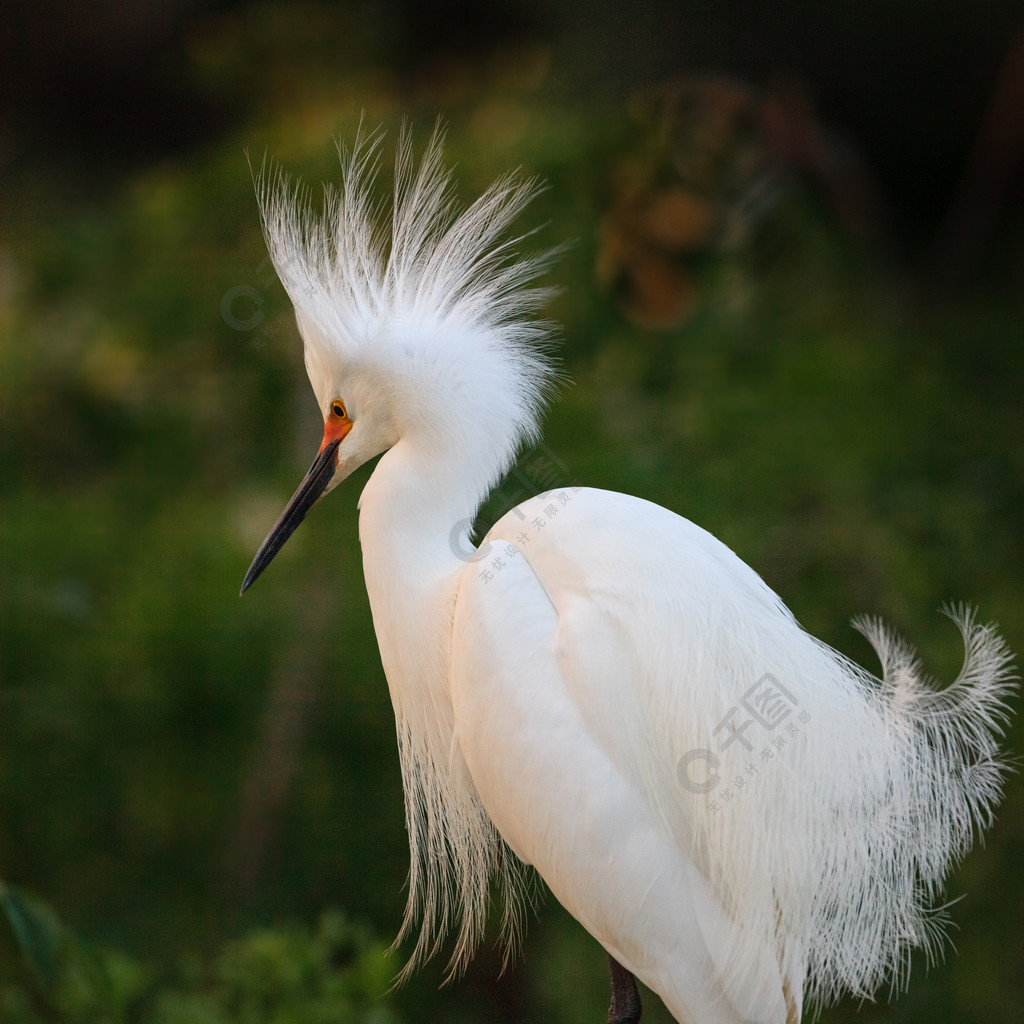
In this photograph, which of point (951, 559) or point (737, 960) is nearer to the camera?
point (737, 960)

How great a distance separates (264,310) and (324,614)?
4.86ft

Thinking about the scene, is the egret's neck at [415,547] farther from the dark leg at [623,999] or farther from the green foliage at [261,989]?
the green foliage at [261,989]

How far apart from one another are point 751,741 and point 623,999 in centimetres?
36

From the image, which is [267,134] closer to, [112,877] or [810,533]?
[810,533]

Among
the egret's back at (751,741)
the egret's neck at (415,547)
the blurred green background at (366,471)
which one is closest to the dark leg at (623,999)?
the egret's back at (751,741)

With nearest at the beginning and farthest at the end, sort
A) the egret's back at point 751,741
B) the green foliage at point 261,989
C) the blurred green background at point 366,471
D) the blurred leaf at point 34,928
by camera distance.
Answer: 1. the egret's back at point 751,741
2. the blurred leaf at point 34,928
3. the green foliage at point 261,989
4. the blurred green background at point 366,471

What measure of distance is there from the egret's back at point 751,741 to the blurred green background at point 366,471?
51.1 inches

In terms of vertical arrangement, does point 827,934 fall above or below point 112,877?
above

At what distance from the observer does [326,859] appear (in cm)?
Result: 283

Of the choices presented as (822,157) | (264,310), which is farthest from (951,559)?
(264,310)

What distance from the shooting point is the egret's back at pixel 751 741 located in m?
1.09

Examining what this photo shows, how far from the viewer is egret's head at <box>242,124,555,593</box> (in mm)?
1173

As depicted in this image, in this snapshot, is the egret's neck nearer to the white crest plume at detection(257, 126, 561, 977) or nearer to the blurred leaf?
the white crest plume at detection(257, 126, 561, 977)

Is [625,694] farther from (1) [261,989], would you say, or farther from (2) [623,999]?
(1) [261,989]
